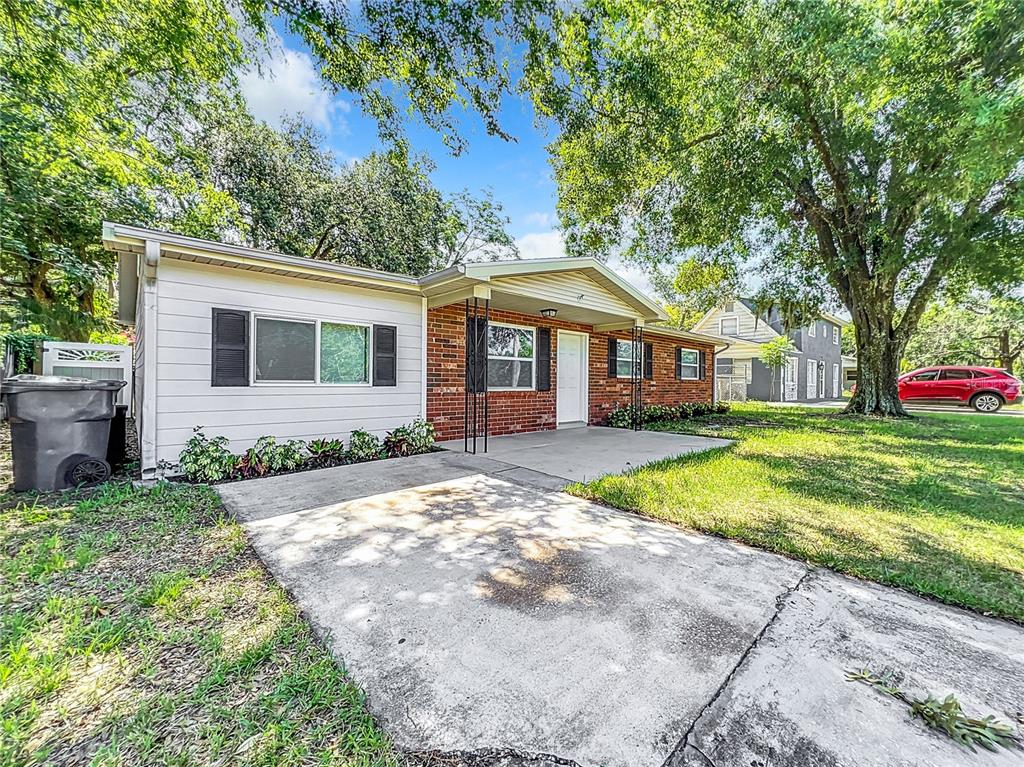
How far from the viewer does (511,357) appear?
8.26m

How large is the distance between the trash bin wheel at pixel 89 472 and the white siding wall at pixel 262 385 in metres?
0.49

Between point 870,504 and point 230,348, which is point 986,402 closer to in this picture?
point 870,504

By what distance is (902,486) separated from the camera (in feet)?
15.5

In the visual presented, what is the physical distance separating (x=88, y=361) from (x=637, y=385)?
1229cm

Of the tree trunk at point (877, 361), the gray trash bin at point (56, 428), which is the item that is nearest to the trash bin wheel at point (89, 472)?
the gray trash bin at point (56, 428)

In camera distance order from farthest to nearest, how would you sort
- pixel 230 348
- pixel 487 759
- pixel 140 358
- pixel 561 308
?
pixel 561 308 < pixel 140 358 < pixel 230 348 < pixel 487 759

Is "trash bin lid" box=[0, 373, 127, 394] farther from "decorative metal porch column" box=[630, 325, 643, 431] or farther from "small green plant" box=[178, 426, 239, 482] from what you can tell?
"decorative metal porch column" box=[630, 325, 643, 431]

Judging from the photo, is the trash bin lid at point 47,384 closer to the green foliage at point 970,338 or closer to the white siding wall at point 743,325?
the white siding wall at point 743,325

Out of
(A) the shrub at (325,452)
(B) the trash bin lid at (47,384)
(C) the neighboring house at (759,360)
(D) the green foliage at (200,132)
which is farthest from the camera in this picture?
(C) the neighboring house at (759,360)

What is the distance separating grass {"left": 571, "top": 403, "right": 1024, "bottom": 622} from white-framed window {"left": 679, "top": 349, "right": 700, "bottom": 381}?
550cm

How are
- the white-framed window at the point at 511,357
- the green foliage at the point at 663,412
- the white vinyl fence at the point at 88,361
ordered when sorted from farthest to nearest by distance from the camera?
the green foliage at the point at 663,412 → the white vinyl fence at the point at 88,361 → the white-framed window at the point at 511,357

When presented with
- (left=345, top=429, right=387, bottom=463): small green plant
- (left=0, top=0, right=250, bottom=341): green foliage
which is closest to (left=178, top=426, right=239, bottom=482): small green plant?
(left=345, top=429, right=387, bottom=463): small green plant

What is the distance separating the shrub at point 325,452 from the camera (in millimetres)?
5703

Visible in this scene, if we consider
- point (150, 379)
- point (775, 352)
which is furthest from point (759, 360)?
point (150, 379)
